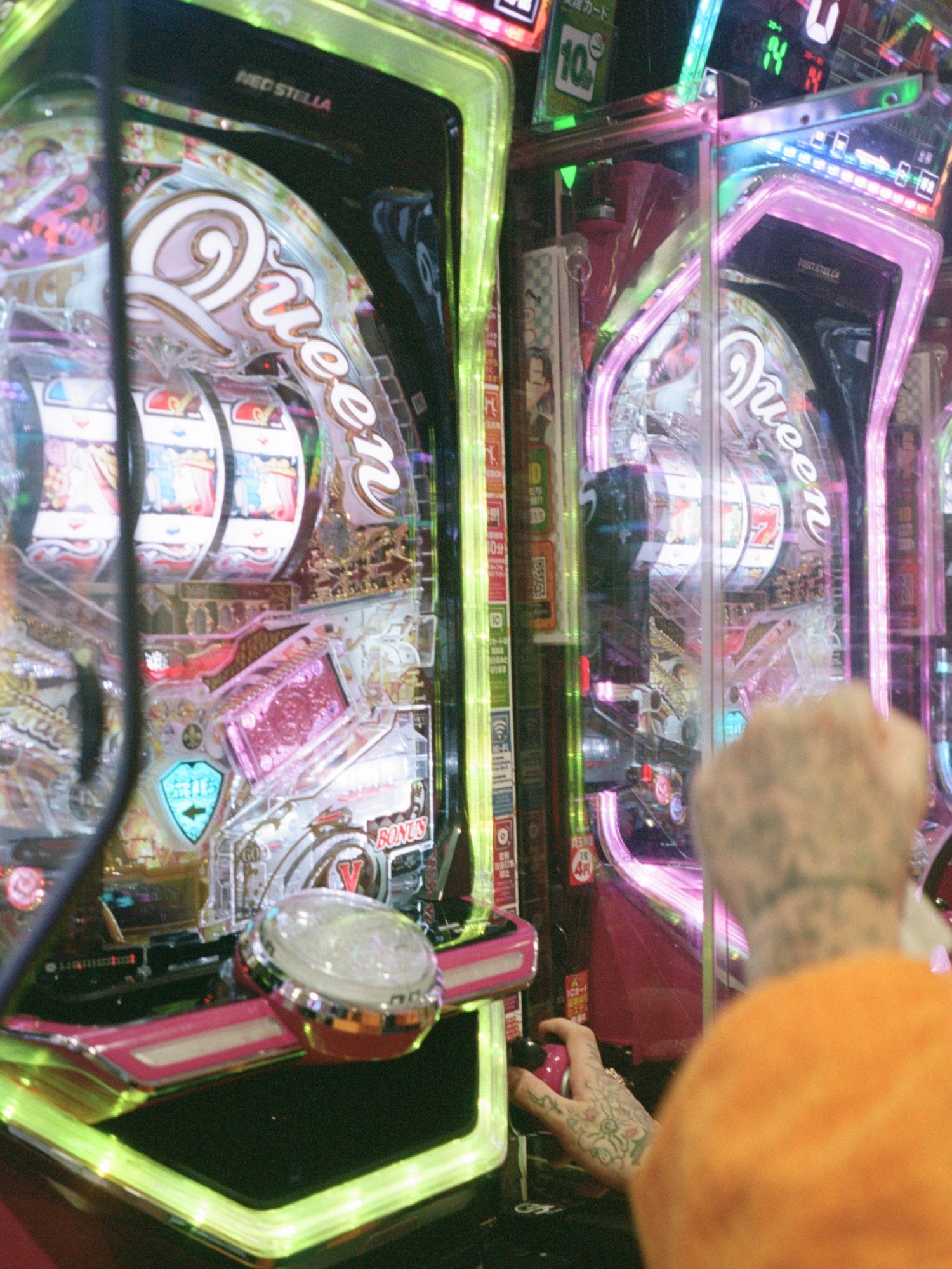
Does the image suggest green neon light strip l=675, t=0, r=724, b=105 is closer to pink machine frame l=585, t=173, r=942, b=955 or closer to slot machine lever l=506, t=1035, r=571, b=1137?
pink machine frame l=585, t=173, r=942, b=955

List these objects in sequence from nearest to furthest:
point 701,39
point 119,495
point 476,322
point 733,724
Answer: point 119,495
point 476,322
point 733,724
point 701,39

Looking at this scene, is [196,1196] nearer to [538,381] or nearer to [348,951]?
[348,951]

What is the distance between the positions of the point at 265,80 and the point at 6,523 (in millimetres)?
611

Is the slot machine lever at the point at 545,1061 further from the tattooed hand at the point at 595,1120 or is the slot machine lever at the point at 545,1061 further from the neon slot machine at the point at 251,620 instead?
the neon slot machine at the point at 251,620

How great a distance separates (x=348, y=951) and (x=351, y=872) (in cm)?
19

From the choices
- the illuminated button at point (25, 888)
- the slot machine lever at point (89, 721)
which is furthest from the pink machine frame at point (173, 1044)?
the slot machine lever at point (89, 721)

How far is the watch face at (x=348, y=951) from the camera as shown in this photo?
1.35 meters

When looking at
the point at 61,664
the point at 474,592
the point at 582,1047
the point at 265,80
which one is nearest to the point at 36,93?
the point at 265,80

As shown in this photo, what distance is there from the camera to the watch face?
135 cm

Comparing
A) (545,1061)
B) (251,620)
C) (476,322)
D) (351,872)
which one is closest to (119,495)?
(251,620)

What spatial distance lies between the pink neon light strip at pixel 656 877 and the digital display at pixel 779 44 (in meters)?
1.53

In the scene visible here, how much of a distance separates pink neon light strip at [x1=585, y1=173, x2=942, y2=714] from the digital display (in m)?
0.32

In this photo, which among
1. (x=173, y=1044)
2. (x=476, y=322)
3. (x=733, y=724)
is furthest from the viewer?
(x=733, y=724)

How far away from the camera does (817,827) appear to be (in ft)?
2.52
